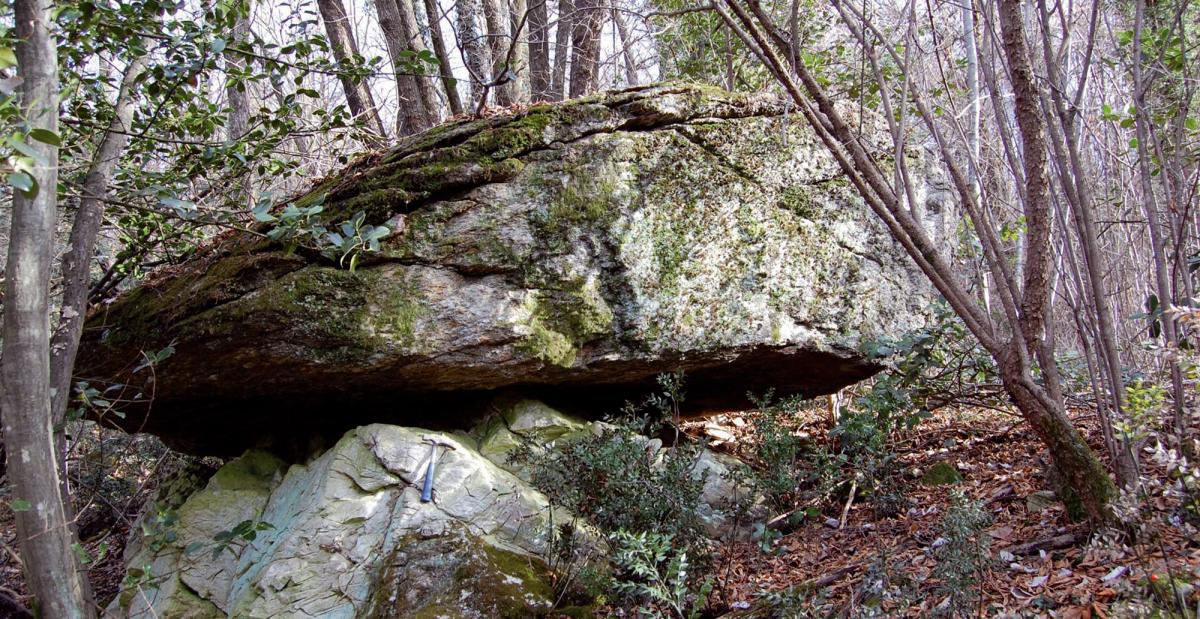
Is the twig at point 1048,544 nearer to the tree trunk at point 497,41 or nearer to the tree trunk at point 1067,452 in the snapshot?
the tree trunk at point 1067,452

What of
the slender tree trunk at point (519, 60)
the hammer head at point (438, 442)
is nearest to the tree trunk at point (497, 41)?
the slender tree trunk at point (519, 60)

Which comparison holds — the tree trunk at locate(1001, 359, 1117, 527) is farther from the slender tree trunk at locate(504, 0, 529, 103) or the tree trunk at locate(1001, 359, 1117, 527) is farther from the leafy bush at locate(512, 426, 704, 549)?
the slender tree trunk at locate(504, 0, 529, 103)

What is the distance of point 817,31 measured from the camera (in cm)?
Answer: 675

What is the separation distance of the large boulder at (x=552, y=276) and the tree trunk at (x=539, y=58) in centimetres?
313

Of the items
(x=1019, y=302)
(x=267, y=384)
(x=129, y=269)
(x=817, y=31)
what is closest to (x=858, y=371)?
(x=1019, y=302)

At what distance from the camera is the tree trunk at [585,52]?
257 inches

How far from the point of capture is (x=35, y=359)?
114 inches

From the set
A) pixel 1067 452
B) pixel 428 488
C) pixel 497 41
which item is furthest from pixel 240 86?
pixel 1067 452

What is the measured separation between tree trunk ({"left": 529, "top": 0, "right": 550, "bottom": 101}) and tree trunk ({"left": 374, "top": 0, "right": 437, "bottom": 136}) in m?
1.30

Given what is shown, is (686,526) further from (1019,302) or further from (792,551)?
(1019,302)

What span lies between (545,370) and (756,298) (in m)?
1.13

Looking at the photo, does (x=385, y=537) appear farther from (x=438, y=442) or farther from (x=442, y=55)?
(x=442, y=55)

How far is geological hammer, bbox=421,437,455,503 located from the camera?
3641 mm

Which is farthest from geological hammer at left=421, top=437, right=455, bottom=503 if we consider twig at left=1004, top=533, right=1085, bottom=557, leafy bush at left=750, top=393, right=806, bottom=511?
twig at left=1004, top=533, right=1085, bottom=557
